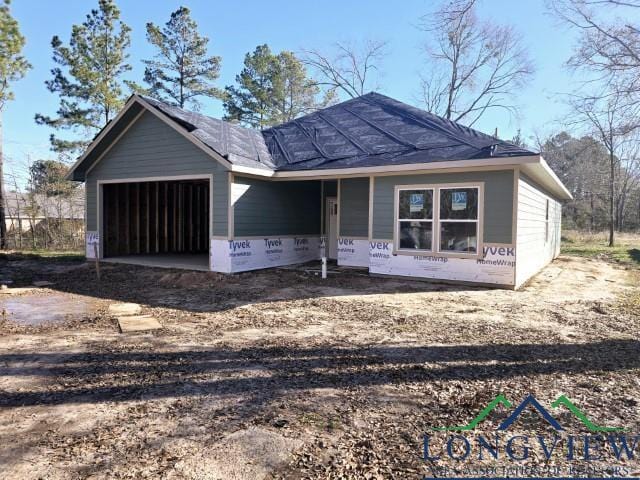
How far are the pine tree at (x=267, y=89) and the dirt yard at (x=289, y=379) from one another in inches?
905

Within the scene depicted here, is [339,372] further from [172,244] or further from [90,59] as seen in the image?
[90,59]

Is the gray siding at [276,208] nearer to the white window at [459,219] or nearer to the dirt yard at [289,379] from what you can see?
the dirt yard at [289,379]

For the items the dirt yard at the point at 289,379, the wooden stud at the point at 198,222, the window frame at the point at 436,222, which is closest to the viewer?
the dirt yard at the point at 289,379

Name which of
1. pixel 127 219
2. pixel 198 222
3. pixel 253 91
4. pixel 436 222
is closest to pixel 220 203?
pixel 436 222

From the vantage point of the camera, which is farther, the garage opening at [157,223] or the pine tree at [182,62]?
the pine tree at [182,62]

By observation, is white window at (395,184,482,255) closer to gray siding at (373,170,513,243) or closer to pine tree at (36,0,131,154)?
gray siding at (373,170,513,243)

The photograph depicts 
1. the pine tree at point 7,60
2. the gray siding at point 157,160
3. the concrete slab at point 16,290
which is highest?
the pine tree at point 7,60

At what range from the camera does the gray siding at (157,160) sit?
1051cm

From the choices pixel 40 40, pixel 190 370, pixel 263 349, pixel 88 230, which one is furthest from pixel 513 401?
pixel 40 40

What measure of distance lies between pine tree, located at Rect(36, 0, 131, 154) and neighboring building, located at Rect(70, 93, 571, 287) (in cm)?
965

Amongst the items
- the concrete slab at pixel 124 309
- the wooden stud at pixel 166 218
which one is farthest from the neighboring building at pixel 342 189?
the concrete slab at pixel 124 309

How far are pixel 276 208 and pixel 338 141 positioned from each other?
2660 mm

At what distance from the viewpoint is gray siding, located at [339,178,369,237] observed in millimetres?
11469

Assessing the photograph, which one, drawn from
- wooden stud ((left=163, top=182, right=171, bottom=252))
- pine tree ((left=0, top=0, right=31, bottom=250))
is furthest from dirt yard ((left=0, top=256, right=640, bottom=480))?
pine tree ((left=0, top=0, right=31, bottom=250))
